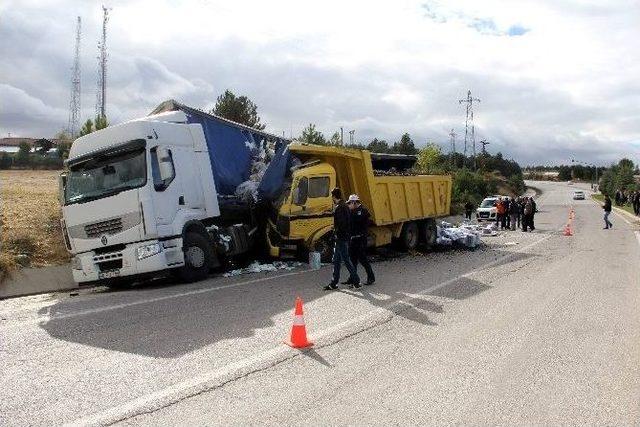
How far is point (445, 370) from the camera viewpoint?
18.2 ft

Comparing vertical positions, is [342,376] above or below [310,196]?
below

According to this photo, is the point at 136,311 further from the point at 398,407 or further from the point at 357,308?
the point at 398,407

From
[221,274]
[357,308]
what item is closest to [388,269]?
[221,274]

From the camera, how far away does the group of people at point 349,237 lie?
10.2 m

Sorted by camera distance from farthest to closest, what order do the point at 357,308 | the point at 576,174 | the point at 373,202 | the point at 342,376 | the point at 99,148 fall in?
1. the point at 576,174
2. the point at 373,202
3. the point at 99,148
4. the point at 357,308
5. the point at 342,376

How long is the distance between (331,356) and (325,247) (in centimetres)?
804

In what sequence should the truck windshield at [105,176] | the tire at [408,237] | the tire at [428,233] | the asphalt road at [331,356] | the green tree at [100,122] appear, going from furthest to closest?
the green tree at [100,122] < the tire at [428,233] < the tire at [408,237] < the truck windshield at [105,176] < the asphalt road at [331,356]

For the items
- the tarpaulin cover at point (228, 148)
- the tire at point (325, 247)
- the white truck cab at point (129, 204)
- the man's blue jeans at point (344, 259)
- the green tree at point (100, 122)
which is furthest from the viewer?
the green tree at point (100, 122)

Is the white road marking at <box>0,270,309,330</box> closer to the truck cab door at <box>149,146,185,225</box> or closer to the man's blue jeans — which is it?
the truck cab door at <box>149,146,185,225</box>

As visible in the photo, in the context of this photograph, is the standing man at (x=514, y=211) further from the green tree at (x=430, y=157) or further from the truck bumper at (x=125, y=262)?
the green tree at (x=430, y=157)

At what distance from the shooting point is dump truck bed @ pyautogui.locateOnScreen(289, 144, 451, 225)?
14.7 meters

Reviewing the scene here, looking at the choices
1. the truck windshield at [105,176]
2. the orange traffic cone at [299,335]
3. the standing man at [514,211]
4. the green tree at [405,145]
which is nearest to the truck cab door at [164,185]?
the truck windshield at [105,176]

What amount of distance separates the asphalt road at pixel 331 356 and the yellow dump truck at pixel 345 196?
2.92 meters

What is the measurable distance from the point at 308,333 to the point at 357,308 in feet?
5.22
